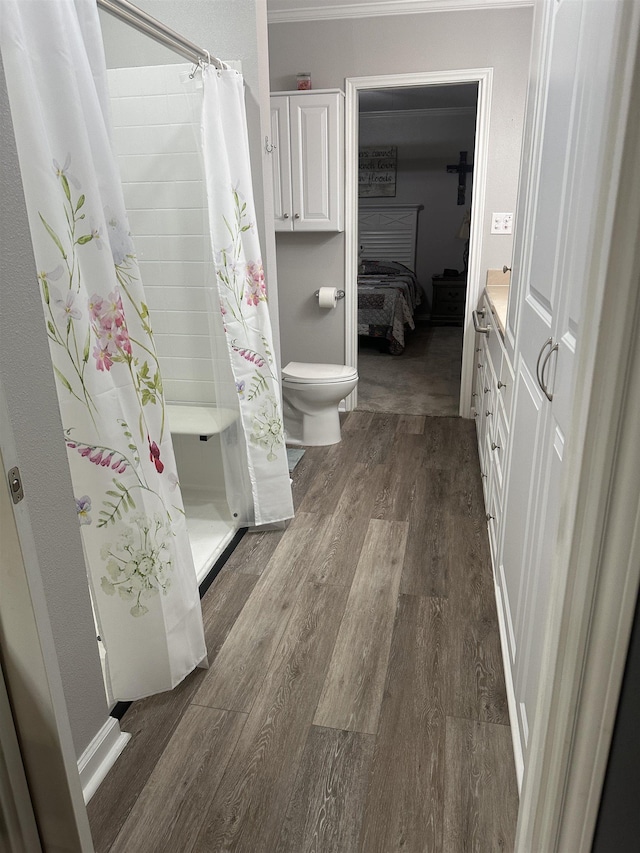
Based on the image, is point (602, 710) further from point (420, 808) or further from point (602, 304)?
point (420, 808)

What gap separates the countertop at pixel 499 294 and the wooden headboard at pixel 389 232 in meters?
4.35

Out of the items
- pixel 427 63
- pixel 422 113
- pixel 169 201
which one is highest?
pixel 422 113

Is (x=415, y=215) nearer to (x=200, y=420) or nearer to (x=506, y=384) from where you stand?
(x=200, y=420)

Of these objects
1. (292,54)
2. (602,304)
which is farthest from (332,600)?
(292,54)

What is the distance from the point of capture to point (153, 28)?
1889 mm

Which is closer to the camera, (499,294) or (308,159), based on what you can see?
(499,294)

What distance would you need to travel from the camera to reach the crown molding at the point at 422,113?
7.32 metres

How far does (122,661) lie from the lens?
5.76 feet

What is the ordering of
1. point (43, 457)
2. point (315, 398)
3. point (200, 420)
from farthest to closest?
point (315, 398), point (200, 420), point (43, 457)

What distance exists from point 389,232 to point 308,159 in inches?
174

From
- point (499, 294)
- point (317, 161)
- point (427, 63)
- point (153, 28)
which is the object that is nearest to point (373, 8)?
point (427, 63)

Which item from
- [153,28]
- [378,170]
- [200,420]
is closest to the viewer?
[153,28]

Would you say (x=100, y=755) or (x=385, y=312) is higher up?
(x=385, y=312)

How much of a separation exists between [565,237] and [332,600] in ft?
4.96
